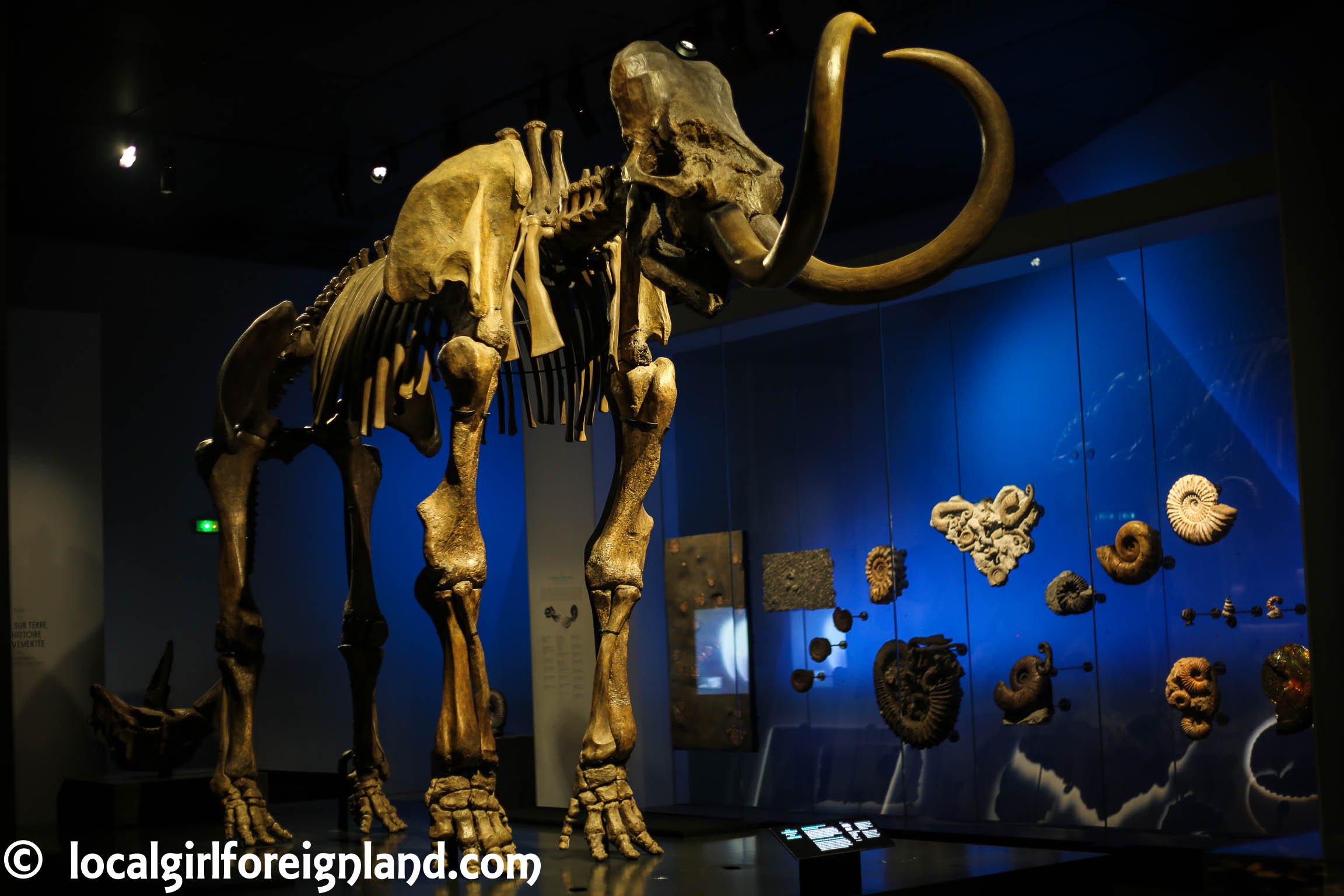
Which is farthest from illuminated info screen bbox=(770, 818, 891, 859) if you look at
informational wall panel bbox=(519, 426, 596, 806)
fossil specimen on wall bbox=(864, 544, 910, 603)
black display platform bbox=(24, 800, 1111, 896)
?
informational wall panel bbox=(519, 426, 596, 806)

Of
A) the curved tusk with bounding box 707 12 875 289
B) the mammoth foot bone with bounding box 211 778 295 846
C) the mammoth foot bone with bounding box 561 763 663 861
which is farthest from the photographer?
the mammoth foot bone with bounding box 211 778 295 846

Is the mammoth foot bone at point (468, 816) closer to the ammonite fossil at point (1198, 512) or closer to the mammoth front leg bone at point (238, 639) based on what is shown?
the mammoth front leg bone at point (238, 639)

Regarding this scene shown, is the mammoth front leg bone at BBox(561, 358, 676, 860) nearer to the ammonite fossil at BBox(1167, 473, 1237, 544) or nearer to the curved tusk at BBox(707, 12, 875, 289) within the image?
the curved tusk at BBox(707, 12, 875, 289)

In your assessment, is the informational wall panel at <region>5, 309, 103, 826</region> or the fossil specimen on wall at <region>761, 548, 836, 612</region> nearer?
the fossil specimen on wall at <region>761, 548, 836, 612</region>

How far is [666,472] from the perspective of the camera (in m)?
9.32

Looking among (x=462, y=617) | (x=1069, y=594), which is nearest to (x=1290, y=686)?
(x=1069, y=594)

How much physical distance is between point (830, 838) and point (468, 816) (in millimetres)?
1250

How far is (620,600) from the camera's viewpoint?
14.6 feet

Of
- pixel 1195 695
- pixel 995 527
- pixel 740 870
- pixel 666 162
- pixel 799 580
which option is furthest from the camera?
pixel 799 580

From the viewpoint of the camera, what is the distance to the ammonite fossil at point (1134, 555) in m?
6.84

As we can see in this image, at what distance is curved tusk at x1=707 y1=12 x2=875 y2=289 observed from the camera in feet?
9.43

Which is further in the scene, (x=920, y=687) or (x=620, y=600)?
(x=920, y=687)

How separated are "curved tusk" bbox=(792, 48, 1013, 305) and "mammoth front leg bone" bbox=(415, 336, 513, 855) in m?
1.66

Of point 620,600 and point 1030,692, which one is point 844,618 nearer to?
point 1030,692
